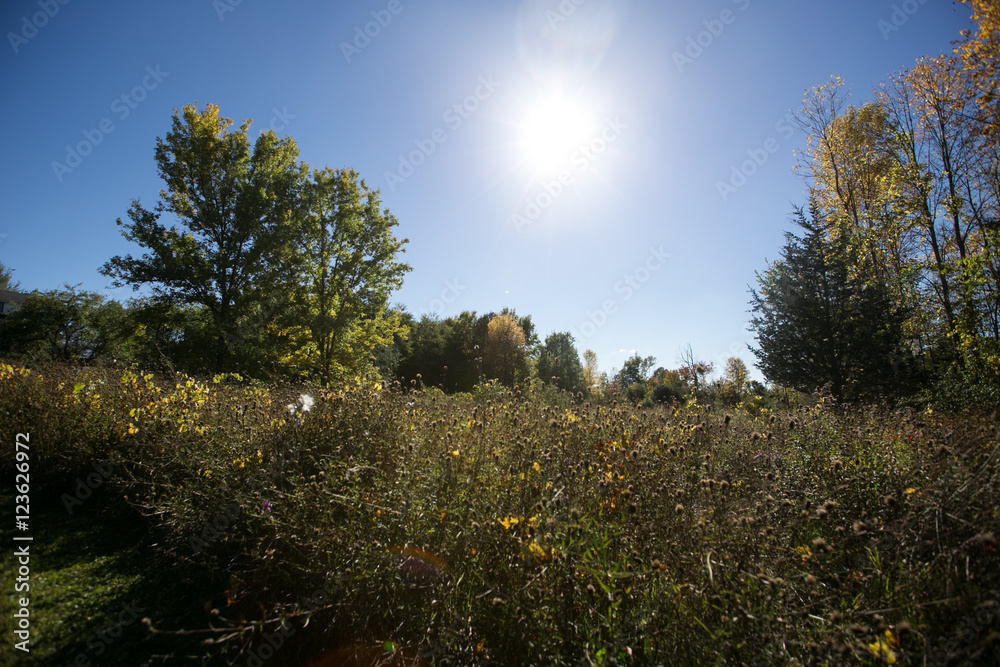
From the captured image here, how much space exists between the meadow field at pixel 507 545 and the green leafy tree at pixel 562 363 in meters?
18.0

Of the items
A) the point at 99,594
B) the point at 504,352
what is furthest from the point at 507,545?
the point at 504,352

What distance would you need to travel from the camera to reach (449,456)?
255 centimetres

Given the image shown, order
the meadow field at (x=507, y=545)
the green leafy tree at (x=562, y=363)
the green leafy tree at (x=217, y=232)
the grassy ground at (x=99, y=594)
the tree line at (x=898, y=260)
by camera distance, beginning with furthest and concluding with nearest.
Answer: the green leafy tree at (x=562, y=363), the green leafy tree at (x=217, y=232), the tree line at (x=898, y=260), the grassy ground at (x=99, y=594), the meadow field at (x=507, y=545)

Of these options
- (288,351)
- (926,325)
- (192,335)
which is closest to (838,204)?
(926,325)

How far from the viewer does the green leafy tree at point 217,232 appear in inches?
546

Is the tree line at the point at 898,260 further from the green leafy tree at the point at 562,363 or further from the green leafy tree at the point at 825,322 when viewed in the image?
the green leafy tree at the point at 562,363

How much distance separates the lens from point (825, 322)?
11789mm

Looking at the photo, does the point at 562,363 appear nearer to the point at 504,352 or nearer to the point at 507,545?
the point at 504,352

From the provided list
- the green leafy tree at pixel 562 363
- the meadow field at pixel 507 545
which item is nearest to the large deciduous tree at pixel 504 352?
the green leafy tree at pixel 562 363

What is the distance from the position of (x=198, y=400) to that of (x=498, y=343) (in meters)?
19.3

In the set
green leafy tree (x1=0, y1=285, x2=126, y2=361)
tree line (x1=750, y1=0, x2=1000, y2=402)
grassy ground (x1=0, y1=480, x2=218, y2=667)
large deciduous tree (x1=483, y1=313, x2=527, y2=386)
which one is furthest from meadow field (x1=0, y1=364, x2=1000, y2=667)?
green leafy tree (x1=0, y1=285, x2=126, y2=361)

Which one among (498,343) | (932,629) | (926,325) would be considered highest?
(498,343)

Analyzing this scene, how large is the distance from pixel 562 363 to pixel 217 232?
811 inches

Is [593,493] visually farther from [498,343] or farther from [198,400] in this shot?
[498,343]
